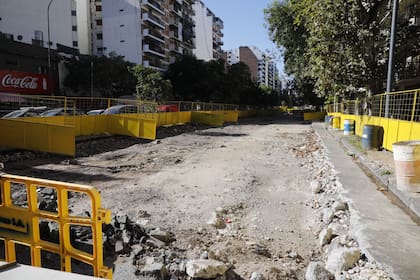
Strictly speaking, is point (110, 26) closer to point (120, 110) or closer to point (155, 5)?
point (155, 5)

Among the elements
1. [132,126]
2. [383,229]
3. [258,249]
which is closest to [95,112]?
[132,126]

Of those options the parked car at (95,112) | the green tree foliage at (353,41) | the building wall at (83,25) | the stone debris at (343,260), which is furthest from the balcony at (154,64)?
the stone debris at (343,260)

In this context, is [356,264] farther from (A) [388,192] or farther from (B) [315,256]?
(A) [388,192]

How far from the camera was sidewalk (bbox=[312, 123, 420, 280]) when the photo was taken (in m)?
3.25

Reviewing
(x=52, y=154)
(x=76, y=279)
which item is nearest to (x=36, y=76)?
(x=52, y=154)

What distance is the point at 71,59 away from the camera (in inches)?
1646

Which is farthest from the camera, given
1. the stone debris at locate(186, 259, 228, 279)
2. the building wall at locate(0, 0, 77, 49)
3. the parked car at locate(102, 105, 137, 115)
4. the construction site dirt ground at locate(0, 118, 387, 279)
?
the building wall at locate(0, 0, 77, 49)

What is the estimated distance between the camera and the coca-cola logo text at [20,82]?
1148 inches

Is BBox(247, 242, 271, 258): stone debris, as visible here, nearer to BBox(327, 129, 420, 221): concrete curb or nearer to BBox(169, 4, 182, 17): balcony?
BBox(327, 129, 420, 221): concrete curb

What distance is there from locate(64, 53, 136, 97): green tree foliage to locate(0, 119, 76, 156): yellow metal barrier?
2855cm

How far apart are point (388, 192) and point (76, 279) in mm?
5488

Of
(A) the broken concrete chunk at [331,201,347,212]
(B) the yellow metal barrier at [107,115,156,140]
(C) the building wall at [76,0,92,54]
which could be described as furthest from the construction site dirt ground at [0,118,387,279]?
(C) the building wall at [76,0,92,54]

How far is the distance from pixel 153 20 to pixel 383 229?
208 feet

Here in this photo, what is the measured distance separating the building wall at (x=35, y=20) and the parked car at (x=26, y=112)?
1247 inches
